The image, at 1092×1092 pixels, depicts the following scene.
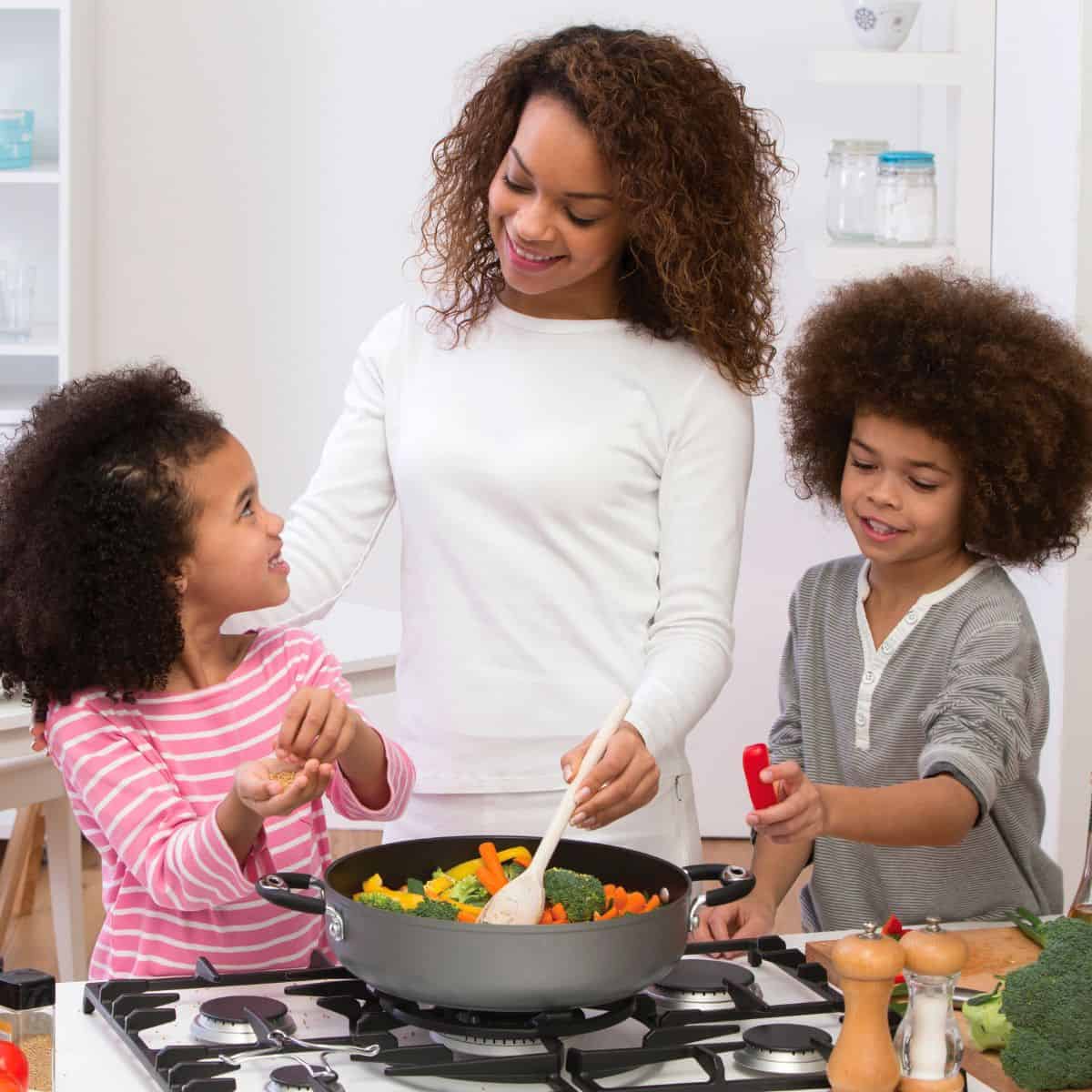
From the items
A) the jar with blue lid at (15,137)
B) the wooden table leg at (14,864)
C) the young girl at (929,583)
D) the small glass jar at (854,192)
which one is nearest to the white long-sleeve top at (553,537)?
the young girl at (929,583)

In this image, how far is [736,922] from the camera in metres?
1.65

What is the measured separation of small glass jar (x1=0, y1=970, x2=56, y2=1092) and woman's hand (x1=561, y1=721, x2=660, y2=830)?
0.41 meters

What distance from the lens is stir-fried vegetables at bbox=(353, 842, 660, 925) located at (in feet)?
3.77

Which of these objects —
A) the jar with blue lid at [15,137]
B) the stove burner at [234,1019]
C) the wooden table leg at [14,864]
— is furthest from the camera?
the jar with blue lid at [15,137]

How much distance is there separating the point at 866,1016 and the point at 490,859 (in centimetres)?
34

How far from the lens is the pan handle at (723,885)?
1185 millimetres

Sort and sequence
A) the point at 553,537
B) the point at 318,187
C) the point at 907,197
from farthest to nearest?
the point at 318,187
the point at 907,197
the point at 553,537

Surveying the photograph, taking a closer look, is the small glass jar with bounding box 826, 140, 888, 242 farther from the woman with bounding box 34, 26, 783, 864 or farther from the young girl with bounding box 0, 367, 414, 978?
the young girl with bounding box 0, 367, 414, 978

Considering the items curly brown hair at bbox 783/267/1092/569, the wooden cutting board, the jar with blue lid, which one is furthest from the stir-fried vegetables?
the jar with blue lid

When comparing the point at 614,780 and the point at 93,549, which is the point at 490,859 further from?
the point at 93,549

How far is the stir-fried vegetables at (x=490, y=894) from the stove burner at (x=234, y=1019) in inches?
3.9

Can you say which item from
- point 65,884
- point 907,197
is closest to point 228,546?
point 65,884

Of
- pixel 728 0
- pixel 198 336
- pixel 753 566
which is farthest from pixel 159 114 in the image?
pixel 753 566

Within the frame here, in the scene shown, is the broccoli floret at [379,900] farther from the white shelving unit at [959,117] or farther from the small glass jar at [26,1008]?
the white shelving unit at [959,117]
